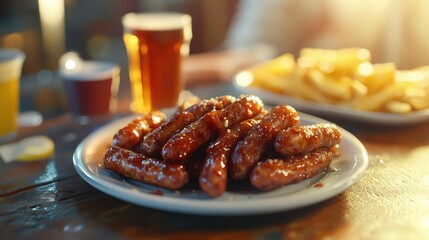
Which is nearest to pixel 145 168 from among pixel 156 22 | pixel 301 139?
pixel 301 139

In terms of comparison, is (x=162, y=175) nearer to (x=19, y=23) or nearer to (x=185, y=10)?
(x=19, y=23)

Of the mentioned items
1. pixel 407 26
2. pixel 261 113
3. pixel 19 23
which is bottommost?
pixel 19 23

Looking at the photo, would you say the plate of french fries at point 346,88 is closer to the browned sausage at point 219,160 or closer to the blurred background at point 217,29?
the browned sausage at point 219,160

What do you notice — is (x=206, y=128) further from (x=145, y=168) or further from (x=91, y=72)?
(x=91, y=72)

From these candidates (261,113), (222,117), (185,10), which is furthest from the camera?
(185,10)

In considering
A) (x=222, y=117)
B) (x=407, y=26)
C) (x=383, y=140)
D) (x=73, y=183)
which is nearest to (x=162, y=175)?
(x=222, y=117)

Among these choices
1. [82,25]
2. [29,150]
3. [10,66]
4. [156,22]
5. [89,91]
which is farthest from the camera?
[82,25]
